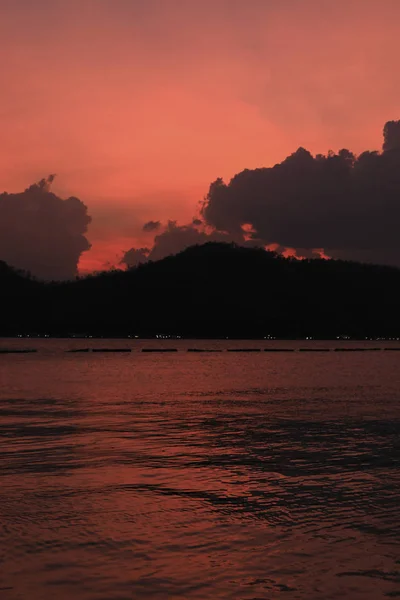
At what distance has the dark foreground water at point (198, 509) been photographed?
1683cm

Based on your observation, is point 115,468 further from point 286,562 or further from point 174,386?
point 174,386

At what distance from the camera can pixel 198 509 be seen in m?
23.8

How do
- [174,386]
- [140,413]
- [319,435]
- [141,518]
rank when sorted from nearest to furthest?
1. [141,518]
2. [319,435]
3. [140,413]
4. [174,386]

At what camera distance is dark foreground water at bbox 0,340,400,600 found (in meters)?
16.8

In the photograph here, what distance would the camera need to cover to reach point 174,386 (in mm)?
99125

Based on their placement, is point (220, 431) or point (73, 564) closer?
point (73, 564)

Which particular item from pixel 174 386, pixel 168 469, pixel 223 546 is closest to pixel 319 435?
pixel 168 469

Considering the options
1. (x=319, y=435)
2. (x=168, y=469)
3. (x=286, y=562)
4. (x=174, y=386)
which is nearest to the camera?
(x=286, y=562)

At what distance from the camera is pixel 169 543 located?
19797mm

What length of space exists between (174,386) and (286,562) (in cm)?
8126

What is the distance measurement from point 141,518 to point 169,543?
2995 mm

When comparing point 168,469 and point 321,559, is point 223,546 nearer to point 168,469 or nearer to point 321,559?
point 321,559

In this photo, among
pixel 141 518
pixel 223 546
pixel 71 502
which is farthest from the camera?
pixel 71 502

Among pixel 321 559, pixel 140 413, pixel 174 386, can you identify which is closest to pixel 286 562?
pixel 321 559
